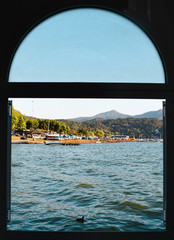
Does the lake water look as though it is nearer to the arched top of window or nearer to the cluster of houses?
the cluster of houses

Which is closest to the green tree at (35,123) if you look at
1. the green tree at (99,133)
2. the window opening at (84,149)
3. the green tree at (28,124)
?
the window opening at (84,149)

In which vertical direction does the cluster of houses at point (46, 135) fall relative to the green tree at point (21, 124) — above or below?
below

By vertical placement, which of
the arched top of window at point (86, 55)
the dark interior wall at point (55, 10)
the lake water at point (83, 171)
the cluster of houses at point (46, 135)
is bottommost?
the lake water at point (83, 171)

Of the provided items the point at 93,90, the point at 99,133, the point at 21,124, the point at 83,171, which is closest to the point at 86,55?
the point at 99,133

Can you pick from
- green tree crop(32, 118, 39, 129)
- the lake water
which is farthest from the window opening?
green tree crop(32, 118, 39, 129)

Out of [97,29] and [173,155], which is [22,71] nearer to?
[97,29]

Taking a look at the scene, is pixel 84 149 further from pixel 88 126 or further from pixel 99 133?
pixel 88 126

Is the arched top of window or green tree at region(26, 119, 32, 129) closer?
green tree at region(26, 119, 32, 129)

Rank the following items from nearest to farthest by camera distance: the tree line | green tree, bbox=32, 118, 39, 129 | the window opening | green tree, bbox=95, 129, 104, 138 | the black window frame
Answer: the black window frame
the window opening
the tree line
green tree, bbox=95, 129, 104, 138
green tree, bbox=32, 118, 39, 129

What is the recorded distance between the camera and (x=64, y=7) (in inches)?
52.2

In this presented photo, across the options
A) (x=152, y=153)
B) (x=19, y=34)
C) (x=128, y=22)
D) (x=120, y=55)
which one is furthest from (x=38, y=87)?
(x=120, y=55)

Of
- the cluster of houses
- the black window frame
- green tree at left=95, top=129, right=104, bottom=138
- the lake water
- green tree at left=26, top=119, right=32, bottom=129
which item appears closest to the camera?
the black window frame

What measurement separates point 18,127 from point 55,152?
6.52m

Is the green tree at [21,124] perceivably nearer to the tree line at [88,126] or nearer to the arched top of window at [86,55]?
the tree line at [88,126]
